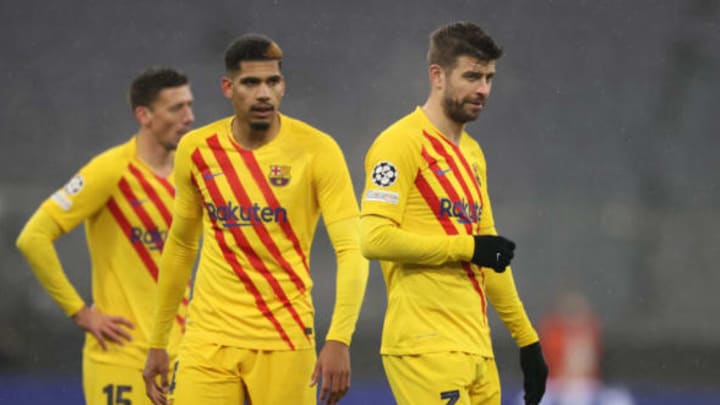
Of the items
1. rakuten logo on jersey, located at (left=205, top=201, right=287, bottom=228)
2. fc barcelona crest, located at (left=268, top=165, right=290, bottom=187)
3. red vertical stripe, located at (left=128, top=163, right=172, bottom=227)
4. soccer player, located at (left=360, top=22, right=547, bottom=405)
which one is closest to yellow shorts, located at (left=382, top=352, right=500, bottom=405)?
soccer player, located at (left=360, top=22, right=547, bottom=405)

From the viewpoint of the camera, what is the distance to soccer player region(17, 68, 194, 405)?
6.54 meters

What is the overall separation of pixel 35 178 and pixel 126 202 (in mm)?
10402

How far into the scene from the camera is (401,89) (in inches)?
693

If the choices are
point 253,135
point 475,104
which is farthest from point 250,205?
point 475,104

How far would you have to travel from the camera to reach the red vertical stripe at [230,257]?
5.33m

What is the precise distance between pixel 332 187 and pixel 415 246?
631mm

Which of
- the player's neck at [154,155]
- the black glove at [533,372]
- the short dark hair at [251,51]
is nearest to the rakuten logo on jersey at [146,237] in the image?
the player's neck at [154,155]

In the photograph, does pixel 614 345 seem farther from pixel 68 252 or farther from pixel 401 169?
pixel 401 169

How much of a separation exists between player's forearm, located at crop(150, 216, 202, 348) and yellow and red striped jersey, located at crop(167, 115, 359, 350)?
0.09 m

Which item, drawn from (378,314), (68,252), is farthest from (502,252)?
(68,252)

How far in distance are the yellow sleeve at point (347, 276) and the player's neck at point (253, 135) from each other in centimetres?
51

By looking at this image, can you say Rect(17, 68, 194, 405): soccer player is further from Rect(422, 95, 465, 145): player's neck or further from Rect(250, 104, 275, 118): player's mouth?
Rect(422, 95, 465, 145): player's neck

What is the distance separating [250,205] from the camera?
5410 mm

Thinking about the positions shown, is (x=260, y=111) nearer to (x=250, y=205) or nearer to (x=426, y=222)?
(x=250, y=205)
